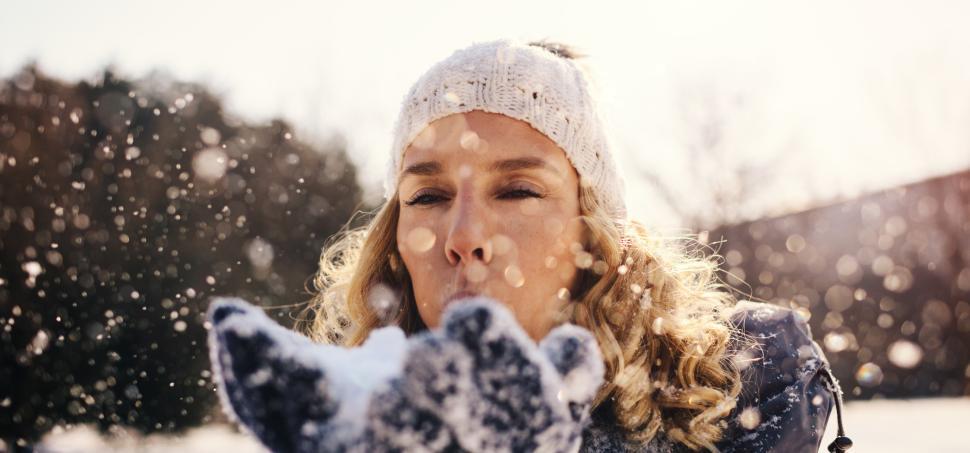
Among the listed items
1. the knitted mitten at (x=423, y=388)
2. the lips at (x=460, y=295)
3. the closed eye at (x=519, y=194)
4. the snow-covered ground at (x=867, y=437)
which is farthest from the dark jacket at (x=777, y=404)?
the snow-covered ground at (x=867, y=437)

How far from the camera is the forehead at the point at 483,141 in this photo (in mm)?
1765

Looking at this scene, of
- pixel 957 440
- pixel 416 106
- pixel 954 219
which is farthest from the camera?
pixel 954 219

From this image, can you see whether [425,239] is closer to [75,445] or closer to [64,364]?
[64,364]

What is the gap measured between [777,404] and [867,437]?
7283 millimetres

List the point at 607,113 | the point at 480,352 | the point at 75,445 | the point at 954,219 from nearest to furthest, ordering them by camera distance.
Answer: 1. the point at 480,352
2. the point at 607,113
3. the point at 75,445
4. the point at 954,219

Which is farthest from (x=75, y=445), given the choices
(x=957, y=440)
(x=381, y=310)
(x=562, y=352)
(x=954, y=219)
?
(x=954, y=219)

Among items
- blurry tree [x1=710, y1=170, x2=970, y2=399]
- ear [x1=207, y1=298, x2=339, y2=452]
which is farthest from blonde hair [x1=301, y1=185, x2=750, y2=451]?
blurry tree [x1=710, y1=170, x2=970, y2=399]

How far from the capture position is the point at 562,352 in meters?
0.88

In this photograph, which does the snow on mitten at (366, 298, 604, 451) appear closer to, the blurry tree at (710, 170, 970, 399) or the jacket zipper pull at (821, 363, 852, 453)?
the jacket zipper pull at (821, 363, 852, 453)

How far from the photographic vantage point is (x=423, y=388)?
31.5 inches

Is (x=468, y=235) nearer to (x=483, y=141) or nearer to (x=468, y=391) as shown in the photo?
(x=483, y=141)

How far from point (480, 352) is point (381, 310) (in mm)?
1641

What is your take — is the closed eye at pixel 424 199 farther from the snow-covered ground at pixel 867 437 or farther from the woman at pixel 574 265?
the snow-covered ground at pixel 867 437

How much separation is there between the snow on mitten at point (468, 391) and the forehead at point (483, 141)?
963 millimetres
